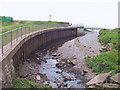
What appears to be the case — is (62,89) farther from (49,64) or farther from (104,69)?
(49,64)

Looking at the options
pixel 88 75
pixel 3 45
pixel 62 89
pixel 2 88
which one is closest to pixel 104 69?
pixel 88 75

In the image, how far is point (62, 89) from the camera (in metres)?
15.8

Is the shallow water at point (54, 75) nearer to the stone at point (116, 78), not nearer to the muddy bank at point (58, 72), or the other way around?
the muddy bank at point (58, 72)

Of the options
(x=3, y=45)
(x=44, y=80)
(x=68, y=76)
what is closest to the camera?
(x=3, y=45)

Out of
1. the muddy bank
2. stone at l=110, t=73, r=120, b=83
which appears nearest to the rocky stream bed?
the muddy bank

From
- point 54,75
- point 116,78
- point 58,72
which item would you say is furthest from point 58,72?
point 116,78

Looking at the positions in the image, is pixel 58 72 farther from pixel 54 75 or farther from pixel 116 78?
pixel 116 78

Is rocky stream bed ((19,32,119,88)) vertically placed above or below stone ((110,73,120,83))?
below

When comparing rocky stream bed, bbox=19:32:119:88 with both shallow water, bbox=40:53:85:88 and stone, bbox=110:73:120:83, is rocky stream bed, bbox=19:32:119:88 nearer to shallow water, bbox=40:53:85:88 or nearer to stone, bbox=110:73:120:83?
shallow water, bbox=40:53:85:88

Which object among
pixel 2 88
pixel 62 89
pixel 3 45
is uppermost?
pixel 3 45

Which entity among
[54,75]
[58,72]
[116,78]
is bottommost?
[54,75]

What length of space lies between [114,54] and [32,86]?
39.6 feet

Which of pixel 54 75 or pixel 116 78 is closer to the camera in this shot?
pixel 116 78

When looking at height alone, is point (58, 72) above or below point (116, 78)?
below
